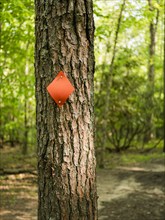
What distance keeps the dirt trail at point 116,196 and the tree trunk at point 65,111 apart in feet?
10.7

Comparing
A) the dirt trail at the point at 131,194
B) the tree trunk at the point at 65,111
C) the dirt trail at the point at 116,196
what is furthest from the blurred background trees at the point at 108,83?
the tree trunk at the point at 65,111

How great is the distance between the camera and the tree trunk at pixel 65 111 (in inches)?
102

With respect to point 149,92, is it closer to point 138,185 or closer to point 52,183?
point 138,185

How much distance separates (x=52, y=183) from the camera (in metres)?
2.63

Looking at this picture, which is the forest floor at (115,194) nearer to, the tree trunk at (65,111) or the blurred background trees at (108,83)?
the blurred background trees at (108,83)

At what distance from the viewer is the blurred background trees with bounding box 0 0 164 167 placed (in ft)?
27.5

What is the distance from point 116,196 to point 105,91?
569cm

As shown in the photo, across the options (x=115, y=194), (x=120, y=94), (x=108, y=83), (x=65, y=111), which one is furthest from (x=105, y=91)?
(x=65, y=111)

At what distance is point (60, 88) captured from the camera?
102 inches

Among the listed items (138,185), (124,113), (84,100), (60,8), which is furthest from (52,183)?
(124,113)

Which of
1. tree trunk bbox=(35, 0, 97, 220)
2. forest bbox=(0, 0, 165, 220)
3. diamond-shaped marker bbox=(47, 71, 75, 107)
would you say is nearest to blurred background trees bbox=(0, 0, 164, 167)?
forest bbox=(0, 0, 165, 220)

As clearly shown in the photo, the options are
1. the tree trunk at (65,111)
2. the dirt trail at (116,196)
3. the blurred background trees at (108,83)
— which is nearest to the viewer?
the tree trunk at (65,111)

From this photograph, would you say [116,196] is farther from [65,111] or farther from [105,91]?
[105,91]

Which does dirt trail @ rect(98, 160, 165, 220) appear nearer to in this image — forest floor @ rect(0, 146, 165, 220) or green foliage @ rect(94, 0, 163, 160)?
forest floor @ rect(0, 146, 165, 220)
